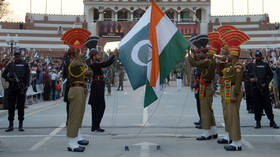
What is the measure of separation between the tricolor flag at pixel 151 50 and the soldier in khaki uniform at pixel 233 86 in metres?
0.96

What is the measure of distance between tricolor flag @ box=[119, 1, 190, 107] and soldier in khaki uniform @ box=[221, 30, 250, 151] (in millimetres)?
963

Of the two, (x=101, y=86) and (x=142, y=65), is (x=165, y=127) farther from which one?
(x=142, y=65)

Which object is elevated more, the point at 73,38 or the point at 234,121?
the point at 73,38

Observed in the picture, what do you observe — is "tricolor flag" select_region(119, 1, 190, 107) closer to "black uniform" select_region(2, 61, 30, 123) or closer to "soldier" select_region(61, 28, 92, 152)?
"soldier" select_region(61, 28, 92, 152)

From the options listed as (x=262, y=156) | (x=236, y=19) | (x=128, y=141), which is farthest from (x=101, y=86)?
(x=236, y=19)

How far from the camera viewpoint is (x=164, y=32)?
7898 millimetres

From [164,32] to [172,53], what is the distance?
485mm

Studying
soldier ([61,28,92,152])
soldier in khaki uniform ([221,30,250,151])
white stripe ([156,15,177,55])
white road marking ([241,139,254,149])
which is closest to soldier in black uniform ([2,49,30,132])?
soldier ([61,28,92,152])

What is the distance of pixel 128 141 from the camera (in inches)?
320

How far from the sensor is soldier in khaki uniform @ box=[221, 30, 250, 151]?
7210 mm

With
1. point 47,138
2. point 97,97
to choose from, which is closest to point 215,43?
point 97,97

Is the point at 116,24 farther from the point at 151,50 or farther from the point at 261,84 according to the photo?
the point at 151,50

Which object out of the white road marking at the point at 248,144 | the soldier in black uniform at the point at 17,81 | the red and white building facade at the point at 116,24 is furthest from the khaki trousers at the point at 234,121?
the red and white building facade at the point at 116,24

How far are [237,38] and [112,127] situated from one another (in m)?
4.43
